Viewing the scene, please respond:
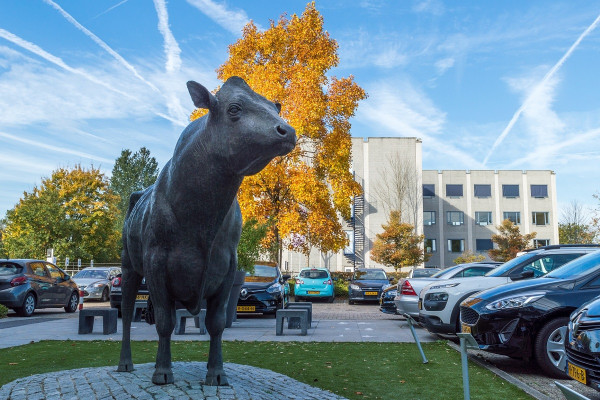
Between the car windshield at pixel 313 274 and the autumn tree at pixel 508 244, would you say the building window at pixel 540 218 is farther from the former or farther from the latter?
the car windshield at pixel 313 274

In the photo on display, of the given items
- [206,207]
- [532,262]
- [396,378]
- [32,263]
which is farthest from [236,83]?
[32,263]

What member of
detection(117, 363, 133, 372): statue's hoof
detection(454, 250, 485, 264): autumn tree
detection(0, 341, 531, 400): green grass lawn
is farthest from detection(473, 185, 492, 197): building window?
detection(117, 363, 133, 372): statue's hoof

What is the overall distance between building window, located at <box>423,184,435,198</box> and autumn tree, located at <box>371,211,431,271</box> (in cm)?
1322

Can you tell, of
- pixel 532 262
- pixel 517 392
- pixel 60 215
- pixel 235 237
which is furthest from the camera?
pixel 60 215

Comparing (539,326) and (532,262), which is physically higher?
(532,262)

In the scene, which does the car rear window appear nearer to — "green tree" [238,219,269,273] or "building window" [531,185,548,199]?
"green tree" [238,219,269,273]

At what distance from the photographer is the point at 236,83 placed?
358 cm

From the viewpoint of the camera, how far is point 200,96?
338cm

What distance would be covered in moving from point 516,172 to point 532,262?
164 ft

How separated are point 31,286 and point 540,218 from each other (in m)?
52.0

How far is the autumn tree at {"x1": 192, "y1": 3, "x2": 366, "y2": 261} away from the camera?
23.0 m

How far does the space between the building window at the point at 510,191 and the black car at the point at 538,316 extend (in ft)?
169

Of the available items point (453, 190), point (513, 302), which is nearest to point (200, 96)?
point (513, 302)

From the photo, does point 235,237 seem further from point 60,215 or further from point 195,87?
point 60,215
